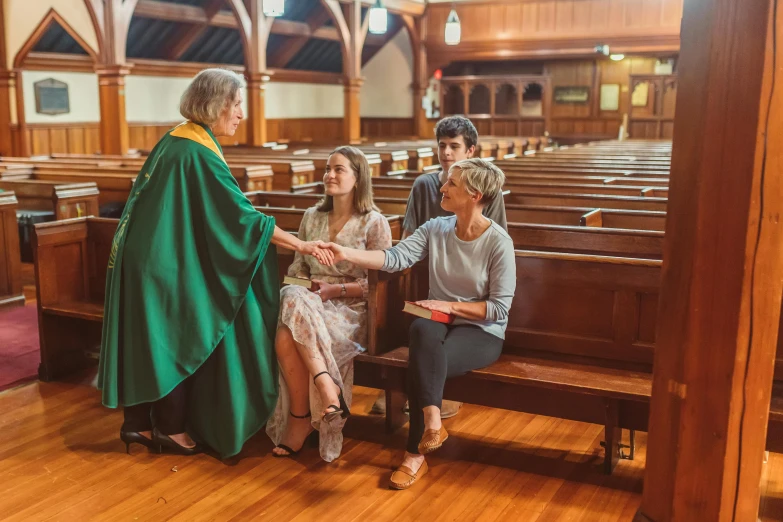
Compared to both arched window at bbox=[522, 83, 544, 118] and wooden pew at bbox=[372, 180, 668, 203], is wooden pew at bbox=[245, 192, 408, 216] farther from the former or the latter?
arched window at bbox=[522, 83, 544, 118]

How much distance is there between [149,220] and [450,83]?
14.6 meters

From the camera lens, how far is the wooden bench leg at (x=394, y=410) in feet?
11.3

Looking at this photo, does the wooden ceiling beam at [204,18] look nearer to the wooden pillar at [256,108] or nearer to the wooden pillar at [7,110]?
the wooden pillar at [256,108]

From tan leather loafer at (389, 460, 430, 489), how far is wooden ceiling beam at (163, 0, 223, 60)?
12461mm

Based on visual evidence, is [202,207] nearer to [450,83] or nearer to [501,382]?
[501,382]

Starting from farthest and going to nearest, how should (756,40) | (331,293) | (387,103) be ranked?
1. (387,103)
2. (331,293)
3. (756,40)

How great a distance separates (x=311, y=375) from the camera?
3.13m

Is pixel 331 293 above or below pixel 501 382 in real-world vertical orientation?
above

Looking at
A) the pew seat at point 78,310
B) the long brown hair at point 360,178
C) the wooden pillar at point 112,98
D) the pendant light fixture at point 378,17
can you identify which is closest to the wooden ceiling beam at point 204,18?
the pendant light fixture at point 378,17

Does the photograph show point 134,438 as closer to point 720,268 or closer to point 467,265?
point 467,265

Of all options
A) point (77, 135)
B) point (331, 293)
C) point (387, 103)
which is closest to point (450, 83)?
point (387, 103)

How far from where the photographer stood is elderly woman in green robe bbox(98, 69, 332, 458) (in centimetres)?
301

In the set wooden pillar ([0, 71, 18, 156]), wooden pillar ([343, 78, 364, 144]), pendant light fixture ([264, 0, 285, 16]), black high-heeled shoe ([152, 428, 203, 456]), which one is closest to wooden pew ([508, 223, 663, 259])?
black high-heeled shoe ([152, 428, 203, 456])

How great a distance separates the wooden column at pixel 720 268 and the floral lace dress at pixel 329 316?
1.54 m
